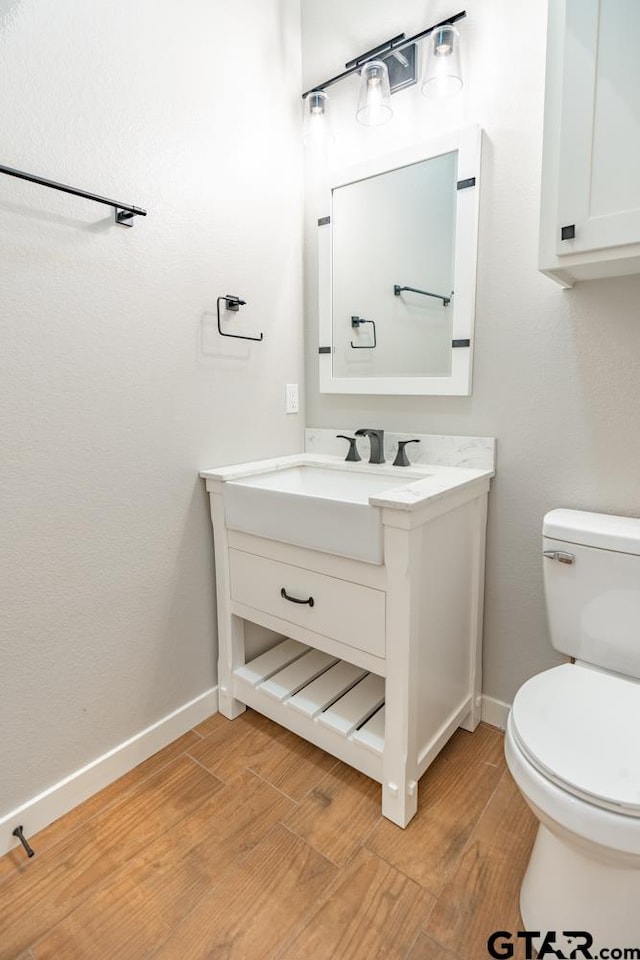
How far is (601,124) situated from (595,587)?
106 centimetres

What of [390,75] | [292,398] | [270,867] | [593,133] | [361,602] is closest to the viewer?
[593,133]

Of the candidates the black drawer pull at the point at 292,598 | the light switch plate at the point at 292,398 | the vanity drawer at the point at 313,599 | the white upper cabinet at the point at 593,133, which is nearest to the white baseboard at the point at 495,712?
the vanity drawer at the point at 313,599

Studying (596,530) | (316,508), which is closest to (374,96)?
(316,508)

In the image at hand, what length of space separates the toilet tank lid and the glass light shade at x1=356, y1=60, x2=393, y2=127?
139cm

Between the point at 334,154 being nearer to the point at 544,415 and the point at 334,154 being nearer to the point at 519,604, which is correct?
the point at 544,415

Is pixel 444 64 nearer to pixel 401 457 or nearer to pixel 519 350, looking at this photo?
pixel 519 350

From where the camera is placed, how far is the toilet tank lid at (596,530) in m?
1.20

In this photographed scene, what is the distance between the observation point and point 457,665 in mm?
1543

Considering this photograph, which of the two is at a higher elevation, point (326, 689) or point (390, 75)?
point (390, 75)

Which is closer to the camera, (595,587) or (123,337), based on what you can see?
(595,587)

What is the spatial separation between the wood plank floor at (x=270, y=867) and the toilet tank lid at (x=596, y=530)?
0.77 meters

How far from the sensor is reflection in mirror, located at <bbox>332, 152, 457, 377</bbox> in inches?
63.1

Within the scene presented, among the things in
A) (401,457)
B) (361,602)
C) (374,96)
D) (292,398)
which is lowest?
(361,602)

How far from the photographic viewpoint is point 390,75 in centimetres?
164
